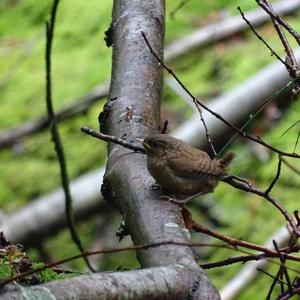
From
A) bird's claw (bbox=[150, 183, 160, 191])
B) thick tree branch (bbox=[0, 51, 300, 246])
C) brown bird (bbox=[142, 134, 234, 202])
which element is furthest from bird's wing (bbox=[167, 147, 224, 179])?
thick tree branch (bbox=[0, 51, 300, 246])

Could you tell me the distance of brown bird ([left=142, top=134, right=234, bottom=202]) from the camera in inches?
87.7

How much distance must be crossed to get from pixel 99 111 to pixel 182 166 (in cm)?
353

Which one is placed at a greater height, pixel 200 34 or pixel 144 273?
pixel 200 34

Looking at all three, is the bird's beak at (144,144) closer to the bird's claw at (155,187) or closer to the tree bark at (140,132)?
the tree bark at (140,132)

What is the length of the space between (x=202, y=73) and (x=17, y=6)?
2247 mm

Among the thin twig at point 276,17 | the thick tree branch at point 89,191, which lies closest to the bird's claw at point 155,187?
the thin twig at point 276,17

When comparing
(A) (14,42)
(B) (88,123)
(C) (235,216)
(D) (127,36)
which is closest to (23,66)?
(A) (14,42)

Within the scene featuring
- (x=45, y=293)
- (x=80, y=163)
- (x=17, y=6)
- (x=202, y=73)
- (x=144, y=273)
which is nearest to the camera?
(x=45, y=293)

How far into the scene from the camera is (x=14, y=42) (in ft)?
23.9

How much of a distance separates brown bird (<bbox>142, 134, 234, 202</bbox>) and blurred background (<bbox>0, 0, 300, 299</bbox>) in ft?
4.26

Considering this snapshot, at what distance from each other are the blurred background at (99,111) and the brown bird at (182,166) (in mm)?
1299

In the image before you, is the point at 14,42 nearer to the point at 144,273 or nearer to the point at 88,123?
the point at 88,123

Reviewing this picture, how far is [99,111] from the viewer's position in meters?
5.89

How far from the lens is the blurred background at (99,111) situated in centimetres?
465
